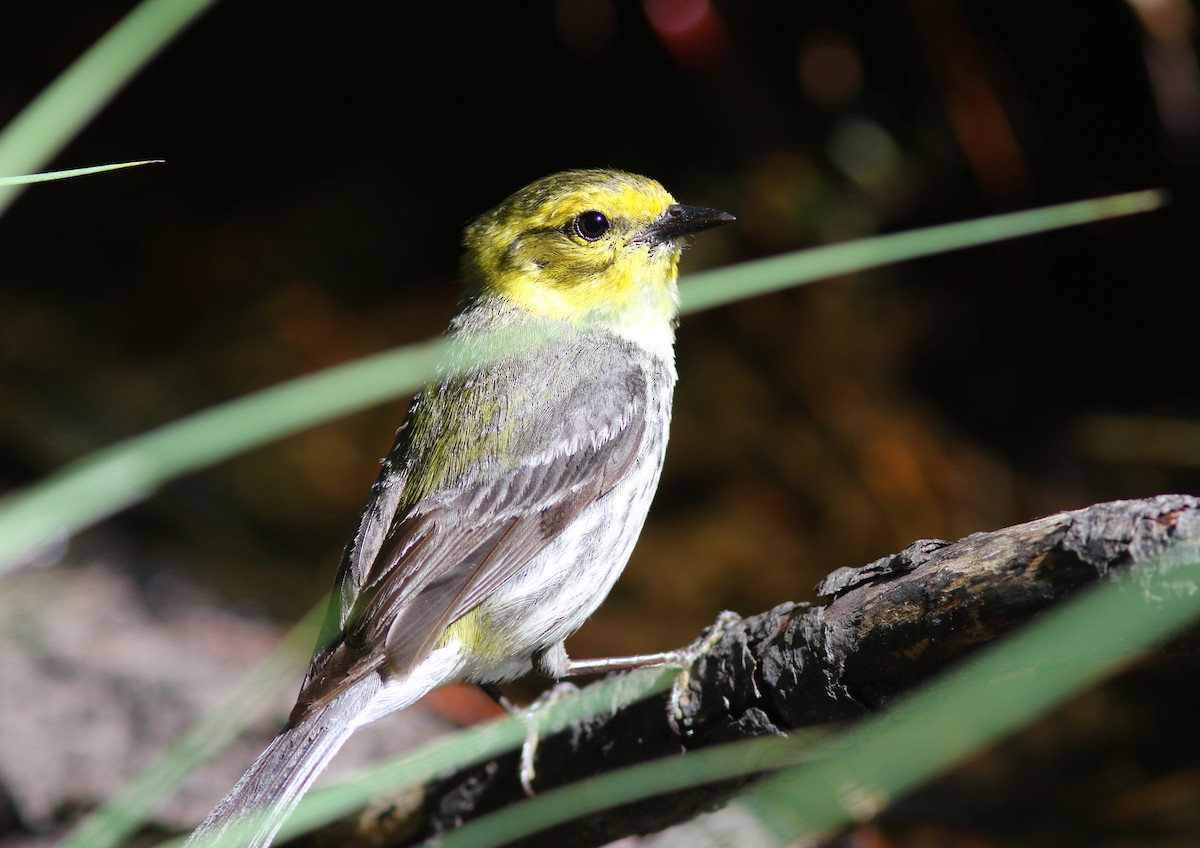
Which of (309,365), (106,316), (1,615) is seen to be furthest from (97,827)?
(106,316)

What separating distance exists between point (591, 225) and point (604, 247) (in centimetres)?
8

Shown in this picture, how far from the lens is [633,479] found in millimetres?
3465

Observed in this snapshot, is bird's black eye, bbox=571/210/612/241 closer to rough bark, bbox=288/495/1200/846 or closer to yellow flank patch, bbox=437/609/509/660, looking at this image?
yellow flank patch, bbox=437/609/509/660

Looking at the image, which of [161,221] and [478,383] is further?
[161,221]

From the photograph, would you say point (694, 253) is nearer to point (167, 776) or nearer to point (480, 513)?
point (480, 513)

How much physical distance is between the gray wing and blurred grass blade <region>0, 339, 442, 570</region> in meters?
1.19

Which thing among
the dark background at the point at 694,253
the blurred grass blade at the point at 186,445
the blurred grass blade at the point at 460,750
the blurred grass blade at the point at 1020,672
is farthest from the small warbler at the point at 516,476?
the dark background at the point at 694,253

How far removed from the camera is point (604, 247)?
149 inches

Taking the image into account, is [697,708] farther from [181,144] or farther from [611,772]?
[181,144]

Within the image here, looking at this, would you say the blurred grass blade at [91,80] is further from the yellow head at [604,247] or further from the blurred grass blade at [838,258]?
the yellow head at [604,247]

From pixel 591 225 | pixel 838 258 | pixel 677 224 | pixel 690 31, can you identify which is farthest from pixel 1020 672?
pixel 690 31

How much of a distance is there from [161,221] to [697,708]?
4990 millimetres

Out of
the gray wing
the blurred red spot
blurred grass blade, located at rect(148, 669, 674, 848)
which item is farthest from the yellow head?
the blurred red spot

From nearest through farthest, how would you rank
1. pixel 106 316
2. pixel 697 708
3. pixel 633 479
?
1. pixel 697 708
2. pixel 633 479
3. pixel 106 316
